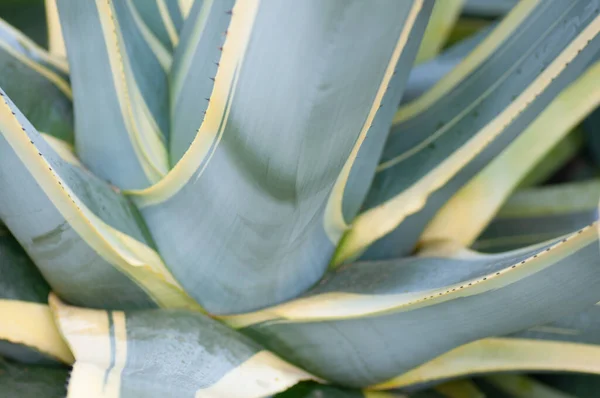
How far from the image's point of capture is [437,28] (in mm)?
789

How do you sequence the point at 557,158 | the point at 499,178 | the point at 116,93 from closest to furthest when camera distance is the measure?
the point at 116,93 → the point at 499,178 → the point at 557,158

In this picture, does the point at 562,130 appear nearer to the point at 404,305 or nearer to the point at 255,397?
the point at 404,305

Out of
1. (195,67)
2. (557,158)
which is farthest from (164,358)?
(557,158)

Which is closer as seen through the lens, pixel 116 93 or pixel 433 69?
pixel 116 93

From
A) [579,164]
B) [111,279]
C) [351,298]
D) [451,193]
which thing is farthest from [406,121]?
[579,164]

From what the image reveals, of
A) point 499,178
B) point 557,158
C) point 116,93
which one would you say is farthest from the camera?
point 557,158

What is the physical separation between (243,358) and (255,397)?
0.04m

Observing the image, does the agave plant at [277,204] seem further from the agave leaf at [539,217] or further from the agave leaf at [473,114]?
the agave leaf at [539,217]

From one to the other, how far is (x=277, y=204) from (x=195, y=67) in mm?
133

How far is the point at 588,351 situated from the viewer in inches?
20.7

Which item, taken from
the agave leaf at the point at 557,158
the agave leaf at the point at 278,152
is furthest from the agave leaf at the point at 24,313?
the agave leaf at the point at 557,158

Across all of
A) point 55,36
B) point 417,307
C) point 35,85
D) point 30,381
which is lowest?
point 30,381

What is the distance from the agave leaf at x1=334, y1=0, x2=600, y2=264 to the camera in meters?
0.51

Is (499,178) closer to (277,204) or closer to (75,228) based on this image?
(277,204)
